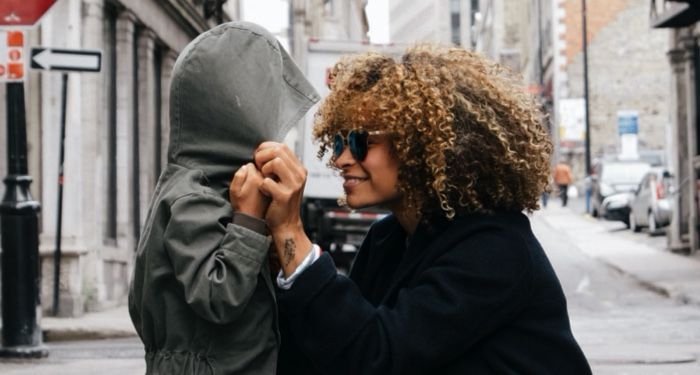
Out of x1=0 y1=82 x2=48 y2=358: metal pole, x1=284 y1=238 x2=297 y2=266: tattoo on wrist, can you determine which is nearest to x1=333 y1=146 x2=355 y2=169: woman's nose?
x1=284 y1=238 x2=297 y2=266: tattoo on wrist

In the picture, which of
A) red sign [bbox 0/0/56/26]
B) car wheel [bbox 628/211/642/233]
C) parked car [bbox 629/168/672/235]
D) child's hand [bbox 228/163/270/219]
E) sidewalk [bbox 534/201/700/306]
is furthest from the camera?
car wheel [bbox 628/211/642/233]

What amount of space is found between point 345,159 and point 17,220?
24.8 ft

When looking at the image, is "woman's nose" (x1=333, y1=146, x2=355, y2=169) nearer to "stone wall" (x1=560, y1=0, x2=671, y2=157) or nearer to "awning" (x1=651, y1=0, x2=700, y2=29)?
"awning" (x1=651, y1=0, x2=700, y2=29)

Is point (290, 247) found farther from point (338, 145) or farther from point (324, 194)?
point (324, 194)

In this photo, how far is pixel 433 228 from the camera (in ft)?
8.64

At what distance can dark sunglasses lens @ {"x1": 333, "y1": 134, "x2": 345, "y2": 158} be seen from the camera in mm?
2693

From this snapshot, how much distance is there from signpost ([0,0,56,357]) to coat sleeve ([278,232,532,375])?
762cm

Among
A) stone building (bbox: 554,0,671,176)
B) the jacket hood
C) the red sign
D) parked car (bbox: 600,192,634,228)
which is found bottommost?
parked car (bbox: 600,192,634,228)

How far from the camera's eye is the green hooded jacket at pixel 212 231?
243 cm

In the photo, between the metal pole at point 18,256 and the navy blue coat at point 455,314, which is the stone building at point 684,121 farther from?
the navy blue coat at point 455,314

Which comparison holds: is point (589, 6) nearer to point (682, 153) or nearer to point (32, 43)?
point (682, 153)

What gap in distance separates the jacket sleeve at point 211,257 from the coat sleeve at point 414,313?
0.11 metres

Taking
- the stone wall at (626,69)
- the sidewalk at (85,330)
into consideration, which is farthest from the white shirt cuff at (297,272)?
the stone wall at (626,69)

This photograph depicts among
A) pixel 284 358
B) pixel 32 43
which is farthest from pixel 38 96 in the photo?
pixel 284 358
